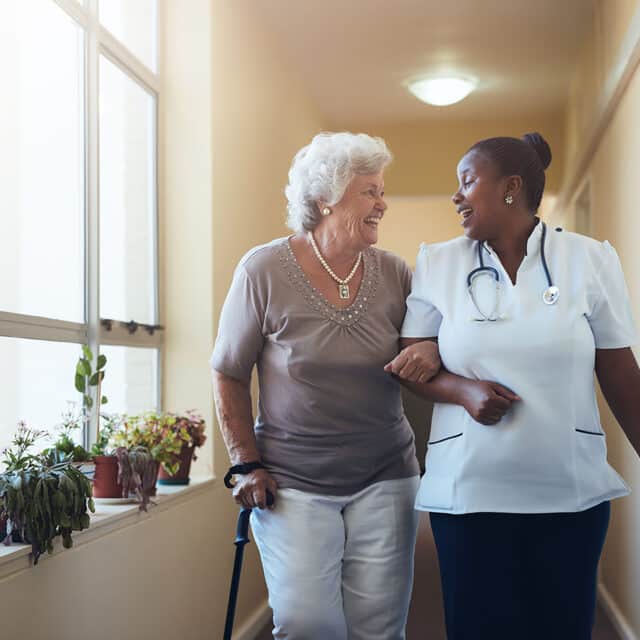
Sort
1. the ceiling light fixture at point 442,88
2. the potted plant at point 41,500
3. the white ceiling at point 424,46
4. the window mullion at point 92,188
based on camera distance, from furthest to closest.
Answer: the ceiling light fixture at point 442,88 → the white ceiling at point 424,46 → the window mullion at point 92,188 → the potted plant at point 41,500

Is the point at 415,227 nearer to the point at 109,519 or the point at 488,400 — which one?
the point at 109,519

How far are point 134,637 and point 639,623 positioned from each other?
6.43ft

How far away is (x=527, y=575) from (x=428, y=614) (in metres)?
2.76

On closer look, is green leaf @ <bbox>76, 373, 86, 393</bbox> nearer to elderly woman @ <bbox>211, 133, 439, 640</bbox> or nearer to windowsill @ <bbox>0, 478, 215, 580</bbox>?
windowsill @ <bbox>0, 478, 215, 580</bbox>

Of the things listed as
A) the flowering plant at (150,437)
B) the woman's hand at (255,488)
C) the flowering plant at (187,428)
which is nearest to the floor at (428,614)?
the flowering plant at (187,428)

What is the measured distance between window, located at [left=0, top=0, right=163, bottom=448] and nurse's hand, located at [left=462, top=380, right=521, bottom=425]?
1204 mm

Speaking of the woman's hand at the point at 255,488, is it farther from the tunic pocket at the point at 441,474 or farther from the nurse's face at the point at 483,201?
the nurse's face at the point at 483,201

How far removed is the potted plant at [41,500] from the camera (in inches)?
75.4

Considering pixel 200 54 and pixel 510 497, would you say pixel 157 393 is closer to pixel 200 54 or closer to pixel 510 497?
pixel 200 54

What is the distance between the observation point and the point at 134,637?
8.34ft

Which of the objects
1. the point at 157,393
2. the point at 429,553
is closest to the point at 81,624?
the point at 157,393

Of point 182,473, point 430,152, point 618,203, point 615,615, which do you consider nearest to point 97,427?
point 182,473

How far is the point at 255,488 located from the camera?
2078mm

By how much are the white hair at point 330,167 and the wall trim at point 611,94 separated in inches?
56.5
